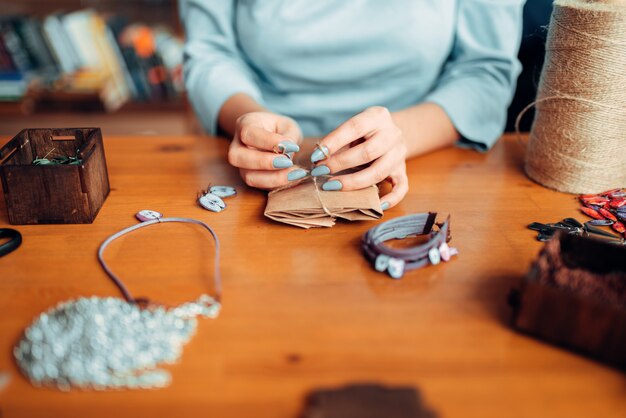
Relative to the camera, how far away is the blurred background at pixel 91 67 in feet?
7.07

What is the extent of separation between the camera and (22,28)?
2129 mm

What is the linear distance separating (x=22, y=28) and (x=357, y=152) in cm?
198

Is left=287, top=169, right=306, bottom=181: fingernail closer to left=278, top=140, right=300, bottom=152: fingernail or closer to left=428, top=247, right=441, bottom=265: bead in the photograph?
left=278, top=140, right=300, bottom=152: fingernail

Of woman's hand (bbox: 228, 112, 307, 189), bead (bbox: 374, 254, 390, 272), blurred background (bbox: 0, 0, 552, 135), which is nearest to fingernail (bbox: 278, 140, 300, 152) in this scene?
woman's hand (bbox: 228, 112, 307, 189)

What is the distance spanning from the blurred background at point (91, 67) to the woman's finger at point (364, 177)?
65.3 inches

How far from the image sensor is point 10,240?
26.3 inches

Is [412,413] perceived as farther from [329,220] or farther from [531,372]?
[329,220]

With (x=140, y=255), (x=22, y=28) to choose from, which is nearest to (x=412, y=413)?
(x=140, y=255)

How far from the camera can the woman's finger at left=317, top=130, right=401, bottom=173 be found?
71 cm

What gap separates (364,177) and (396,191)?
0.06 meters

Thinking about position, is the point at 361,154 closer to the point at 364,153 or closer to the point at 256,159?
the point at 364,153

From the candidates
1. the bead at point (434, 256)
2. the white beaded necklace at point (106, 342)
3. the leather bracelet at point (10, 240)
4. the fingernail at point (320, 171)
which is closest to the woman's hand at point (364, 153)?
the fingernail at point (320, 171)

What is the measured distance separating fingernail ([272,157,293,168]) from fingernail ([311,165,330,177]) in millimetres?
36

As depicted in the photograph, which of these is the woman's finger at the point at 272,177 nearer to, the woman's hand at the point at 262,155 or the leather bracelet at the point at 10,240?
the woman's hand at the point at 262,155
